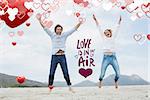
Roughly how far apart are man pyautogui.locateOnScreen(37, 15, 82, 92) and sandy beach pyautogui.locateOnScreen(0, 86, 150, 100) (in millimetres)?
79

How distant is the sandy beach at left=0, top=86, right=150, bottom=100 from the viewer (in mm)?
4410

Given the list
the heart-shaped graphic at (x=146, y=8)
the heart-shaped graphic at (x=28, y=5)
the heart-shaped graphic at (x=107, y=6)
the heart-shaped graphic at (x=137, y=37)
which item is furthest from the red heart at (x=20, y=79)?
the heart-shaped graphic at (x=146, y=8)

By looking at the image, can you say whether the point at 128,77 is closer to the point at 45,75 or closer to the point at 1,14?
the point at 45,75

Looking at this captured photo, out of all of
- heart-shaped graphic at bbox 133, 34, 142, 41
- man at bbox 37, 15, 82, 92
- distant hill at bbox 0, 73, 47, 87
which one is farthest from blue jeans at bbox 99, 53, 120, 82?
distant hill at bbox 0, 73, 47, 87

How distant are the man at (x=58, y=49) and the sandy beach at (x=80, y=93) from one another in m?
0.08

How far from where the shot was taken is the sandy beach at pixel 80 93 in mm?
4410

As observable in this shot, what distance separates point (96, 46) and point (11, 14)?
0.92 m

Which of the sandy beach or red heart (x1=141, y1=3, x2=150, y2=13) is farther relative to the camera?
red heart (x1=141, y1=3, x2=150, y2=13)

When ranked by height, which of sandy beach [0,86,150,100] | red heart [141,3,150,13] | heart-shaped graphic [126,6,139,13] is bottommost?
sandy beach [0,86,150,100]

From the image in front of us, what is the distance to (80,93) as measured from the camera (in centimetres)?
446

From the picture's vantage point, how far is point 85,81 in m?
4.49

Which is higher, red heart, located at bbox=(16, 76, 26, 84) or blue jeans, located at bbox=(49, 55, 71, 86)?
blue jeans, located at bbox=(49, 55, 71, 86)

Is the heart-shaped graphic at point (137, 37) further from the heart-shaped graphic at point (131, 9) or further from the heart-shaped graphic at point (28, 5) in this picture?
the heart-shaped graphic at point (28, 5)

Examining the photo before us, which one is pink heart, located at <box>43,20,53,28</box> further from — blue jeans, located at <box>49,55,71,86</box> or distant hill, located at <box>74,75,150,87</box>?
distant hill, located at <box>74,75,150,87</box>
